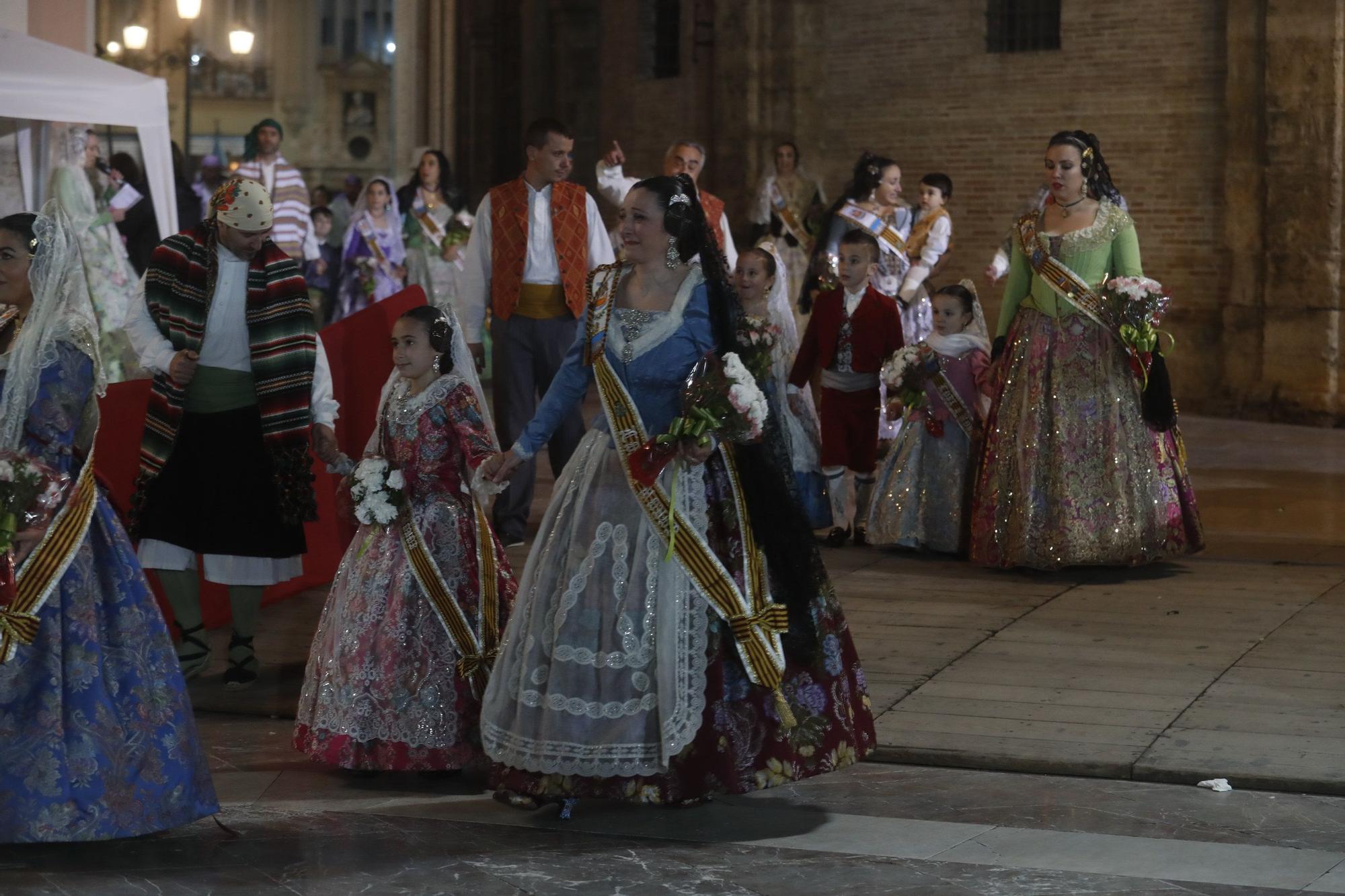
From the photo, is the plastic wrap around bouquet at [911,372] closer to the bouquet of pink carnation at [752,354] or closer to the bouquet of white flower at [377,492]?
the bouquet of pink carnation at [752,354]

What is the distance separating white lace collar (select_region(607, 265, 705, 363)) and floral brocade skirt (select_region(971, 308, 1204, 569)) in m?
3.58

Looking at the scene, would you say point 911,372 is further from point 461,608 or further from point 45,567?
point 45,567

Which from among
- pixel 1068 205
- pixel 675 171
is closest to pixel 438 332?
pixel 1068 205

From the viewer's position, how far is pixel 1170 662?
278 inches

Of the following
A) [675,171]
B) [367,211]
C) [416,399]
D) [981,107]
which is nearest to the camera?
[416,399]

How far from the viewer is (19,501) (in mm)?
4906

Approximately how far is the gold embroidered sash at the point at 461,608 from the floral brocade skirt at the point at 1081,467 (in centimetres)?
341

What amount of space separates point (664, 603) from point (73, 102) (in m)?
7.46

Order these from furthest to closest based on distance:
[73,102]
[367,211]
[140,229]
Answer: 1. [367,211]
2. [140,229]
3. [73,102]

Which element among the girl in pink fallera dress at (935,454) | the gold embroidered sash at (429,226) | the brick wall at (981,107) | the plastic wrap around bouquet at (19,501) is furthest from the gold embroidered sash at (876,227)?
the plastic wrap around bouquet at (19,501)

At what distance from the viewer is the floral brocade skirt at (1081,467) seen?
8625 mm

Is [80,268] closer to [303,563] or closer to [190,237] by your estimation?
[190,237]

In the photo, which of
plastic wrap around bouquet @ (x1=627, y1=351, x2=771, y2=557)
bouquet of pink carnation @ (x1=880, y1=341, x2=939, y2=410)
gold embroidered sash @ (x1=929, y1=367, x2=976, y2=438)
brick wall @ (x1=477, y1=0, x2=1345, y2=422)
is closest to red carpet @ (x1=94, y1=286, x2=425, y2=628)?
bouquet of pink carnation @ (x1=880, y1=341, x2=939, y2=410)

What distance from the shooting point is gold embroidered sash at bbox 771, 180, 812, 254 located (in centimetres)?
1578
